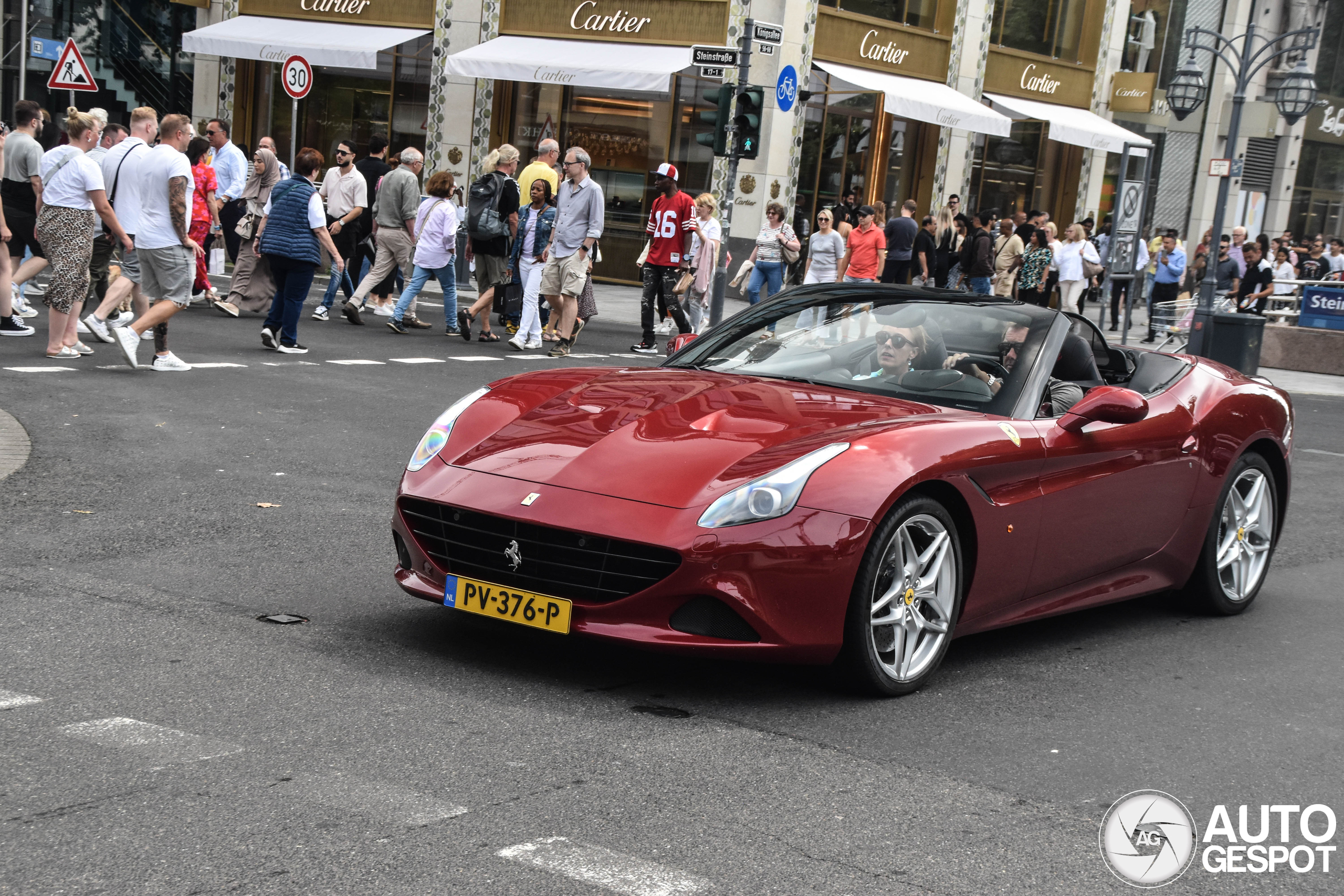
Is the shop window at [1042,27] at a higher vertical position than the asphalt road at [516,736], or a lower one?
higher

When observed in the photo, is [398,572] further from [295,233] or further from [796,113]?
[796,113]

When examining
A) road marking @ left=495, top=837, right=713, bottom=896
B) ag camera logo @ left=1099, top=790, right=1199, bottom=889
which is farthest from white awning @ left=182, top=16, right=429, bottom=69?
road marking @ left=495, top=837, right=713, bottom=896

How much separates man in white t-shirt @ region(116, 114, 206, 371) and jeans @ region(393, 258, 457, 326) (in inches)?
180

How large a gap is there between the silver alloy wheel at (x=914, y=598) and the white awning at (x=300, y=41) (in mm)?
24464

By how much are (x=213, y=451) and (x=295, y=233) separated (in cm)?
482

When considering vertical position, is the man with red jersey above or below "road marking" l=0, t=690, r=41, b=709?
above

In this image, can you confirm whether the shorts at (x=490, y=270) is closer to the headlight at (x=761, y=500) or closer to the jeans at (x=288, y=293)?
the jeans at (x=288, y=293)

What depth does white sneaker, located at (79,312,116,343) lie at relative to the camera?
41.5 ft

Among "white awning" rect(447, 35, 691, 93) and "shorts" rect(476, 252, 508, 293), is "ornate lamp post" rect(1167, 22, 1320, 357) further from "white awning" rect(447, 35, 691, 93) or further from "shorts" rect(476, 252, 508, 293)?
"shorts" rect(476, 252, 508, 293)

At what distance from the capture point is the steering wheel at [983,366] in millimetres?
5680

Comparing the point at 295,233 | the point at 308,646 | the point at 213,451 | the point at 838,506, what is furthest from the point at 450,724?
the point at 295,233

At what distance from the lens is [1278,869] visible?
12.3 ft

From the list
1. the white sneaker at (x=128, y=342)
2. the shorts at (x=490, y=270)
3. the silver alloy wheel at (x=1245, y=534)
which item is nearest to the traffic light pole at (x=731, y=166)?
the shorts at (x=490, y=270)

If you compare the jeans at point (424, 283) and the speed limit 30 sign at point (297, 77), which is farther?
the speed limit 30 sign at point (297, 77)
